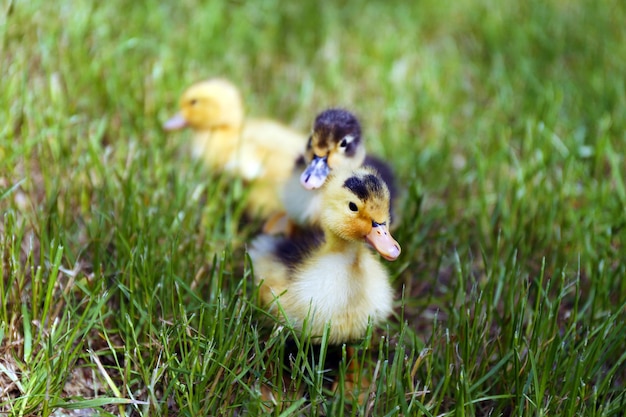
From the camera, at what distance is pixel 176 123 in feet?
11.1

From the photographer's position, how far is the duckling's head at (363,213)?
2.18m

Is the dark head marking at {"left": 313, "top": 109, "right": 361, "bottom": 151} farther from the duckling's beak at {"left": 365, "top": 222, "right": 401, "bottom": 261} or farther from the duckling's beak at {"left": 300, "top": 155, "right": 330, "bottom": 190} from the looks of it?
the duckling's beak at {"left": 365, "top": 222, "right": 401, "bottom": 261}

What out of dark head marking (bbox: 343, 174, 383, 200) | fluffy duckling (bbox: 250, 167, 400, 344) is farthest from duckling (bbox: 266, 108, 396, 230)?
dark head marking (bbox: 343, 174, 383, 200)

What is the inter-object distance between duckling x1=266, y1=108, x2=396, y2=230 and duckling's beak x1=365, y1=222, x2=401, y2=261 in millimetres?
404

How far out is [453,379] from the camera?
7.36 feet

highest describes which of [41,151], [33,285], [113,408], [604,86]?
[604,86]

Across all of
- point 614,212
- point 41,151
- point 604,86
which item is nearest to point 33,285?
point 41,151

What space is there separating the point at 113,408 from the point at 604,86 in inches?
115

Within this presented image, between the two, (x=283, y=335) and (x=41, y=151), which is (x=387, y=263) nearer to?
(x=283, y=335)

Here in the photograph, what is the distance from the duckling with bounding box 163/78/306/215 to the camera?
3170mm

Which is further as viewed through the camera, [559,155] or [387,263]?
[559,155]

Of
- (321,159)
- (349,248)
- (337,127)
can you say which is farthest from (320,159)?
(349,248)

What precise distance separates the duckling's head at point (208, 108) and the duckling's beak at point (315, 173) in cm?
81

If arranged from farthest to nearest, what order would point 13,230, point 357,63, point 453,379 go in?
point 357,63
point 13,230
point 453,379
